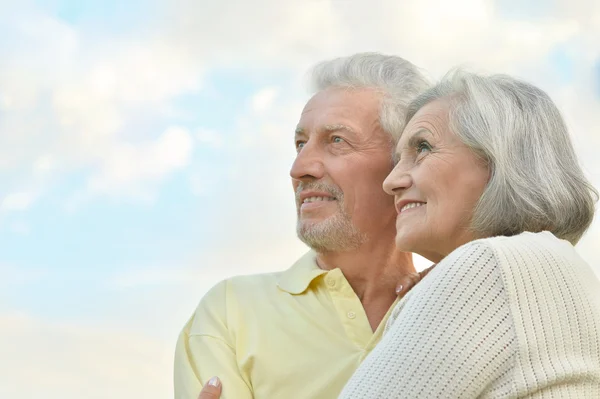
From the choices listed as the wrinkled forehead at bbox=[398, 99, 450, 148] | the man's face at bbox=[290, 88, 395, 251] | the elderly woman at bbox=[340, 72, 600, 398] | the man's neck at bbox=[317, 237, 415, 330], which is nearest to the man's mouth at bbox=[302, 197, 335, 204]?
the man's face at bbox=[290, 88, 395, 251]

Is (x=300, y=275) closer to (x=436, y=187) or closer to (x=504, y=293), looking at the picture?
(x=436, y=187)

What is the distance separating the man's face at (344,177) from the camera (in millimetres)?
3674

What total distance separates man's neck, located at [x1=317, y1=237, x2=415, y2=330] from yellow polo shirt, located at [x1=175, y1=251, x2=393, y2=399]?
0.10 meters

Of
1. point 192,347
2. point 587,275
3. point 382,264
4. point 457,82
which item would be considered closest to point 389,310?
point 382,264

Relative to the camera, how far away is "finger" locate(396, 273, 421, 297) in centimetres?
347

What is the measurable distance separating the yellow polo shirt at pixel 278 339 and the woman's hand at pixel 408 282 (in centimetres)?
17

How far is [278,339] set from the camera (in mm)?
3428

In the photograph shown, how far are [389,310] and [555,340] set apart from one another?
4.82ft

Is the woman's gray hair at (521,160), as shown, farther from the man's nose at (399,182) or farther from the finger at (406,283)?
the finger at (406,283)

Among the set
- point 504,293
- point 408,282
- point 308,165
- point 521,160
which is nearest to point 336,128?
point 308,165

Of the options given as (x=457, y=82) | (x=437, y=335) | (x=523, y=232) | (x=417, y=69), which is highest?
(x=417, y=69)

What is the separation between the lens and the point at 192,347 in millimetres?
3486

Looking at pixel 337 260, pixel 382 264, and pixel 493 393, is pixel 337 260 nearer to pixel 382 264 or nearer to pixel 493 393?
pixel 382 264

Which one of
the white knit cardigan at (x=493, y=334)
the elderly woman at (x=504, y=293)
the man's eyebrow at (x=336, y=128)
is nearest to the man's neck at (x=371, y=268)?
the man's eyebrow at (x=336, y=128)
